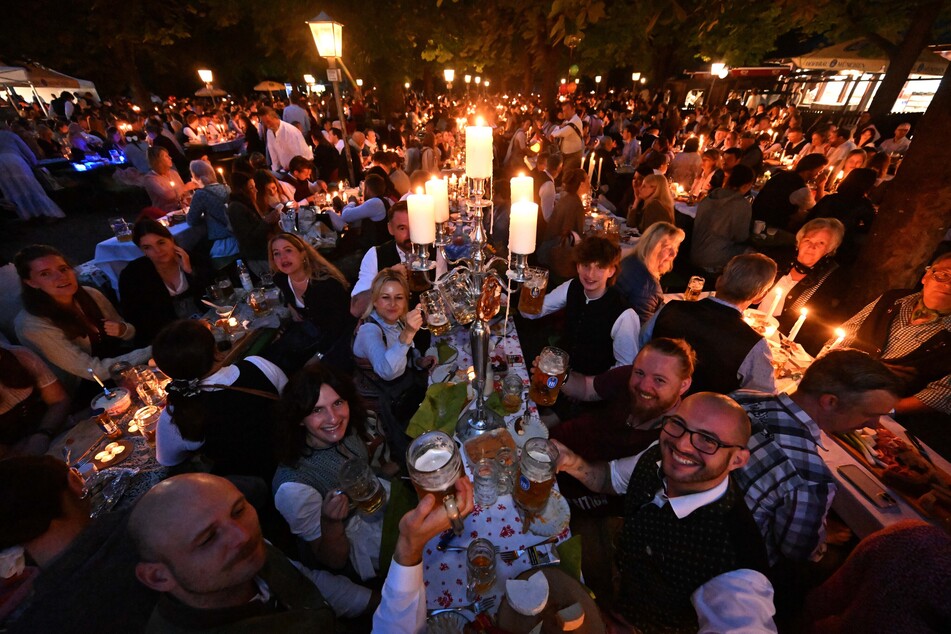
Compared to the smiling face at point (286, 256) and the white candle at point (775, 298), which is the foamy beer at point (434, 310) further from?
the white candle at point (775, 298)

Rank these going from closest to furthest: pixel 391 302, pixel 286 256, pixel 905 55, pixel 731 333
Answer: pixel 731 333, pixel 391 302, pixel 286 256, pixel 905 55

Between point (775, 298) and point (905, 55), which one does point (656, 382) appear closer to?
point (775, 298)

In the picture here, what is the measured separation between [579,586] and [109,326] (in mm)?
4592

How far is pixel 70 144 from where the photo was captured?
38.2ft

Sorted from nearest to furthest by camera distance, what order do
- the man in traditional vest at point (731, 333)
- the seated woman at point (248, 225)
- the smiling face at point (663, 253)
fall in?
the man in traditional vest at point (731, 333) → the smiling face at point (663, 253) → the seated woman at point (248, 225)

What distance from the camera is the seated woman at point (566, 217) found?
549 centimetres

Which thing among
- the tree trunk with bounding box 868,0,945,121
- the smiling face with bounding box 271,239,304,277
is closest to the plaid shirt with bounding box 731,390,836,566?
the smiling face with bounding box 271,239,304,277

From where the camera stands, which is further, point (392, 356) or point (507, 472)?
point (392, 356)

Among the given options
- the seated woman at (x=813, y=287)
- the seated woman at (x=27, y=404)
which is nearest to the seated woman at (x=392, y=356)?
the seated woman at (x=27, y=404)

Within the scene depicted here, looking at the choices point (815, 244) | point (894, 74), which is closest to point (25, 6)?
point (815, 244)

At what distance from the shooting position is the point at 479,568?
173cm

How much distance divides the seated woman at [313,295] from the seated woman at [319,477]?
5.56 ft

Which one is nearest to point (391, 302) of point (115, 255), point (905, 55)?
point (115, 255)

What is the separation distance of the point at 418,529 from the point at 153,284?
4345 millimetres
